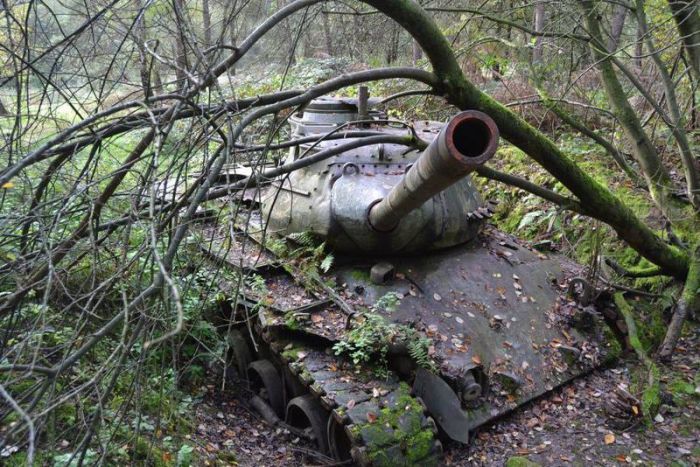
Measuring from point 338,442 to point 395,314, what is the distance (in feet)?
4.33

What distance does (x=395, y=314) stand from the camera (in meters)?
5.62

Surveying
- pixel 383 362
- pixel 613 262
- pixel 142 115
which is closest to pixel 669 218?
pixel 613 262

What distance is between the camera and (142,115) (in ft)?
11.0

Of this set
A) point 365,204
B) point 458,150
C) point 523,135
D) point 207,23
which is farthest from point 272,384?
point 207,23

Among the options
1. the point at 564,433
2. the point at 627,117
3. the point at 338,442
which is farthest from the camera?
the point at 627,117

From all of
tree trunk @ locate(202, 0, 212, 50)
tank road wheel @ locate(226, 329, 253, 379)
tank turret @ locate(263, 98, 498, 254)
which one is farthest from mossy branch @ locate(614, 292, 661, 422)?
tree trunk @ locate(202, 0, 212, 50)

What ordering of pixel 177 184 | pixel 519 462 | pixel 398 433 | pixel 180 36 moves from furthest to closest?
pixel 519 462 → pixel 398 433 → pixel 180 36 → pixel 177 184

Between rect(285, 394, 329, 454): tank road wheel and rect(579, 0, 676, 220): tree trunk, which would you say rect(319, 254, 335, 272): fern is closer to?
rect(285, 394, 329, 454): tank road wheel

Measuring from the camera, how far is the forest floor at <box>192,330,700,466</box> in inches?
205

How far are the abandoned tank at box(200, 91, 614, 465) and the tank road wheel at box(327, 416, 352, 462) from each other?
1 cm

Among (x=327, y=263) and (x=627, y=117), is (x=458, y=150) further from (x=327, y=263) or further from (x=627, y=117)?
(x=627, y=117)

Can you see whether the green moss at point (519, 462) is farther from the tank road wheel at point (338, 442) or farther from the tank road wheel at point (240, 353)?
the tank road wheel at point (240, 353)

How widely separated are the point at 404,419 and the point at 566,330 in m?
2.67

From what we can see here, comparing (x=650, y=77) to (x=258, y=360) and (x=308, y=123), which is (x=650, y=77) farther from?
(x=258, y=360)
